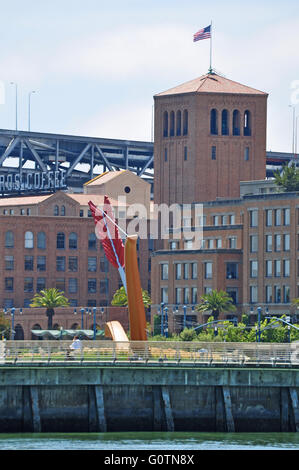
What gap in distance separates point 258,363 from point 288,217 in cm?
8234

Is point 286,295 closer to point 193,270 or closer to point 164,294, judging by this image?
point 193,270

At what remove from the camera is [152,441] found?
77688mm

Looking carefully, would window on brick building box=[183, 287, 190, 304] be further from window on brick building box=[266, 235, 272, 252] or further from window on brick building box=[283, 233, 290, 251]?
window on brick building box=[283, 233, 290, 251]

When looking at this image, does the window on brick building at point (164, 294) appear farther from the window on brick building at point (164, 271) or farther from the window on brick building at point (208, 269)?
the window on brick building at point (208, 269)

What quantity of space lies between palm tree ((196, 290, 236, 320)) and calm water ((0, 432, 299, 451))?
8494 centimetres

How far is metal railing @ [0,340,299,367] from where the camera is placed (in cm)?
8469

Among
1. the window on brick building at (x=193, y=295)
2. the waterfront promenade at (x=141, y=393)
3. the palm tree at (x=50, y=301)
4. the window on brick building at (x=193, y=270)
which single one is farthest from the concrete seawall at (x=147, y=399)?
the palm tree at (x=50, y=301)

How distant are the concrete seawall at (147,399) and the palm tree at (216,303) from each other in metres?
83.1

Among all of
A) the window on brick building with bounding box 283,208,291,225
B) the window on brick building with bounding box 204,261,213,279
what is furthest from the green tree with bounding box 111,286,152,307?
the window on brick building with bounding box 283,208,291,225

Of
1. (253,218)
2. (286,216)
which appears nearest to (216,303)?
(253,218)

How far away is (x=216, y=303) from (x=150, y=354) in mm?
80670

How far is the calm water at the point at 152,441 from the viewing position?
244 ft

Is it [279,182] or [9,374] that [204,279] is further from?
[9,374]

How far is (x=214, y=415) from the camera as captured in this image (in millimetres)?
83750
